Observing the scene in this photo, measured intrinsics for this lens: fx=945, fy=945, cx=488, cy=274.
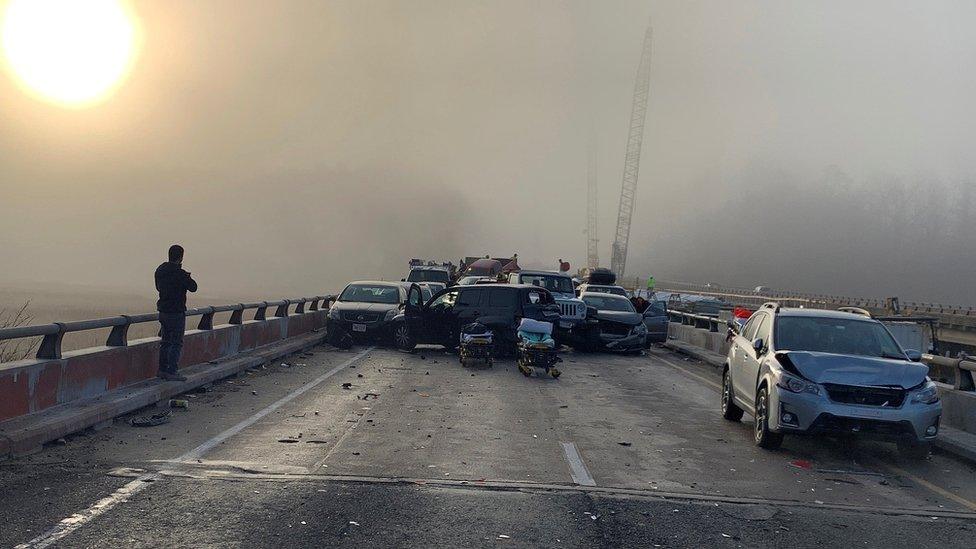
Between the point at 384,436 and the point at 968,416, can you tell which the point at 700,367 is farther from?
the point at 384,436

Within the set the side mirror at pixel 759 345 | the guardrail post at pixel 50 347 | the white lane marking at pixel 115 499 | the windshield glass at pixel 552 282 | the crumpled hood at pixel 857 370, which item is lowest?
the white lane marking at pixel 115 499

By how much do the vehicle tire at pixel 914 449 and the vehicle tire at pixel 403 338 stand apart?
13.5m


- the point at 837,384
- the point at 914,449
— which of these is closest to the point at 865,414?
the point at 837,384

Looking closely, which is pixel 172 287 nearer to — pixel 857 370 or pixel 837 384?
pixel 837 384

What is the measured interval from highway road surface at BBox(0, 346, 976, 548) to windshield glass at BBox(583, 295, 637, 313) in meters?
12.2

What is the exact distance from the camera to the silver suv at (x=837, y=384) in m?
10.6

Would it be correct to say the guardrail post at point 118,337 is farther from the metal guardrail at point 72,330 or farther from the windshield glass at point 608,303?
the windshield glass at point 608,303

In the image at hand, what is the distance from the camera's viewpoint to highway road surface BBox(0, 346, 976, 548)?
6.88m

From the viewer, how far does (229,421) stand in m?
12.1

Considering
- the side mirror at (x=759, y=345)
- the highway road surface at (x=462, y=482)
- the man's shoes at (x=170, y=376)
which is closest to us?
the highway road surface at (x=462, y=482)

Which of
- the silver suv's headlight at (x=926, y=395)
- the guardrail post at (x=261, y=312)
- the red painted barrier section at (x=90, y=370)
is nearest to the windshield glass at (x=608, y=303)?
the guardrail post at (x=261, y=312)

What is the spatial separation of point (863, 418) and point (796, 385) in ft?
2.62

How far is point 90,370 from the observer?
40.8 feet

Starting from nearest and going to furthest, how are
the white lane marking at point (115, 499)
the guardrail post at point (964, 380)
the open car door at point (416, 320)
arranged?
the white lane marking at point (115, 499) → the guardrail post at point (964, 380) → the open car door at point (416, 320)
